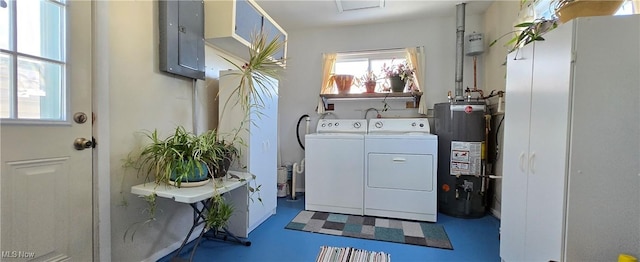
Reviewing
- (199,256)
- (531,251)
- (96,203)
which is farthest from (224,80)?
(531,251)

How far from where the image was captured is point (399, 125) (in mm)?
3000

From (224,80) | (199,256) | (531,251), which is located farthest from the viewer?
(224,80)

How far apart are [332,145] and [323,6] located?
165 centimetres

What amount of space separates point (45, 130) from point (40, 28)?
0.50 metres

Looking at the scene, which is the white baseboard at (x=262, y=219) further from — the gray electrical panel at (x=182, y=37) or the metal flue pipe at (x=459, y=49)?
the metal flue pipe at (x=459, y=49)

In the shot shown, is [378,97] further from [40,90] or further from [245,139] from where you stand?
[40,90]

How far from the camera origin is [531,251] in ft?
4.42

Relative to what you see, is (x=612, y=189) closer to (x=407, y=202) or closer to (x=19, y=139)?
(x=407, y=202)

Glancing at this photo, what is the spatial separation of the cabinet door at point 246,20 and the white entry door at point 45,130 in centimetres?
91

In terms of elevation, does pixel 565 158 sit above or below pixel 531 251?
above

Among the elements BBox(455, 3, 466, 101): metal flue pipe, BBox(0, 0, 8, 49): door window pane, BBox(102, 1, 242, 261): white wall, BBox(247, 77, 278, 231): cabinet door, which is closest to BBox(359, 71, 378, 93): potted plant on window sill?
BBox(455, 3, 466, 101): metal flue pipe

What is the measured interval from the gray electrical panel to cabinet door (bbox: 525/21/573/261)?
226 cm

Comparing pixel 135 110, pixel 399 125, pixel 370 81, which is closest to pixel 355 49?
pixel 370 81

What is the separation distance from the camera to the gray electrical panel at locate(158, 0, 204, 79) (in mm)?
1701
